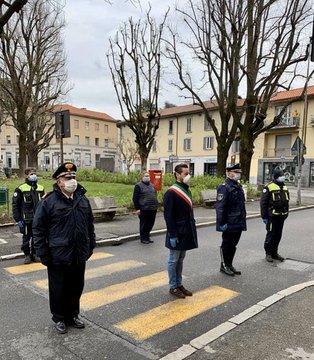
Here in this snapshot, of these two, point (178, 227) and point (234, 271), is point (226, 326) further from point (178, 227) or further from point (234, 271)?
point (234, 271)

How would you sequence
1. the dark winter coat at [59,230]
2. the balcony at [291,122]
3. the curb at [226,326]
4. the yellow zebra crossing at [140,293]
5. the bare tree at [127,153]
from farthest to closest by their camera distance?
the bare tree at [127,153] < the balcony at [291,122] < the yellow zebra crossing at [140,293] < the dark winter coat at [59,230] < the curb at [226,326]

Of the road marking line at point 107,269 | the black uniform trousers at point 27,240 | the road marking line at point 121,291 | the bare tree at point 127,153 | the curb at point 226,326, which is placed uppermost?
the bare tree at point 127,153

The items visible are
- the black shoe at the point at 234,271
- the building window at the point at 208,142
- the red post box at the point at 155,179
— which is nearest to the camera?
the black shoe at the point at 234,271

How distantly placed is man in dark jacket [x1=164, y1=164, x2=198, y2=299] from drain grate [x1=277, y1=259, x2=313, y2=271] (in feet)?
8.41

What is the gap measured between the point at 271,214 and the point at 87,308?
13.5 ft

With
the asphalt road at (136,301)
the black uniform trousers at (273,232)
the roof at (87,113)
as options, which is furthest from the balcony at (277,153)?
the roof at (87,113)

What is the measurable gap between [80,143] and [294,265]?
228 ft

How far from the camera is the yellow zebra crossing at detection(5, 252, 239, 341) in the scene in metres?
4.16

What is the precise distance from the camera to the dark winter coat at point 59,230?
152 inches

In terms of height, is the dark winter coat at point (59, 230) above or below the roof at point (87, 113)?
below

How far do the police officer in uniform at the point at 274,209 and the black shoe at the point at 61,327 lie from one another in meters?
4.54

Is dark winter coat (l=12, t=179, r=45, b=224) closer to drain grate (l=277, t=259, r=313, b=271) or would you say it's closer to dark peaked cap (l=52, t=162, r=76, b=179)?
dark peaked cap (l=52, t=162, r=76, b=179)

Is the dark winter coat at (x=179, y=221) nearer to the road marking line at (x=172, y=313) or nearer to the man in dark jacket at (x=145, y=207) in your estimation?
the road marking line at (x=172, y=313)

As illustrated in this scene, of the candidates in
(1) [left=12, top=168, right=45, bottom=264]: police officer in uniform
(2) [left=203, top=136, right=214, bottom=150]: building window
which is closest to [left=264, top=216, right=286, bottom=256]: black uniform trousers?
(1) [left=12, top=168, right=45, bottom=264]: police officer in uniform
